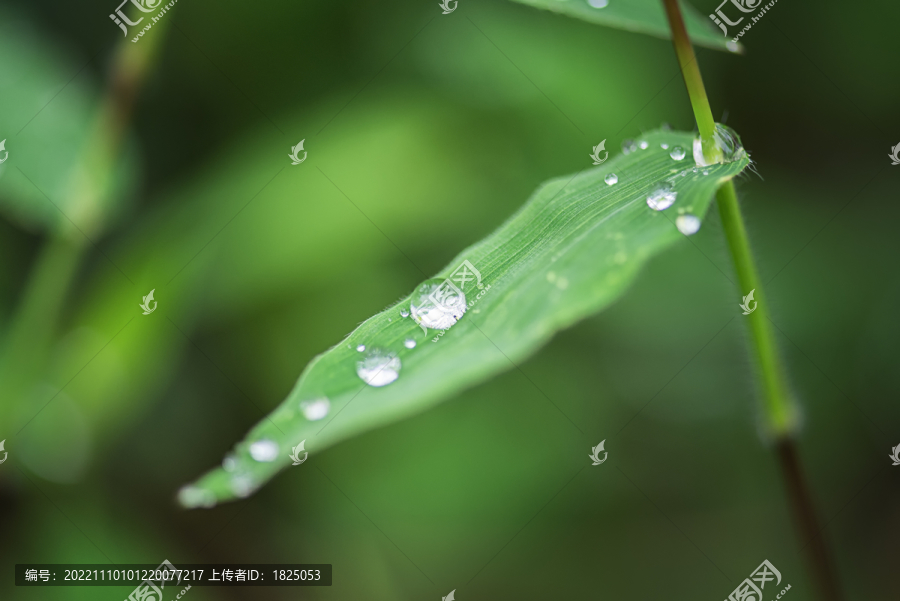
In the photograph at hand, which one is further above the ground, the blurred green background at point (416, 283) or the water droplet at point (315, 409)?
the blurred green background at point (416, 283)

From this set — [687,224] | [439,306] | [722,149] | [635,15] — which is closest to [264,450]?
[439,306]

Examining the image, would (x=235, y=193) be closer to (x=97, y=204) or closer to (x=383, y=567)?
(x=97, y=204)

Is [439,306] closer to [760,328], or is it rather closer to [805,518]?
[760,328]

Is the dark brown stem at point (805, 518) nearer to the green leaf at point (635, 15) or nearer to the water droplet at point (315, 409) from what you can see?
the green leaf at point (635, 15)

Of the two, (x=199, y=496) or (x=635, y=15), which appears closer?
(x=199, y=496)

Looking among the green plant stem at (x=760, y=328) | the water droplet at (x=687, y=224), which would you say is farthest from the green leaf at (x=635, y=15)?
the water droplet at (x=687, y=224)
